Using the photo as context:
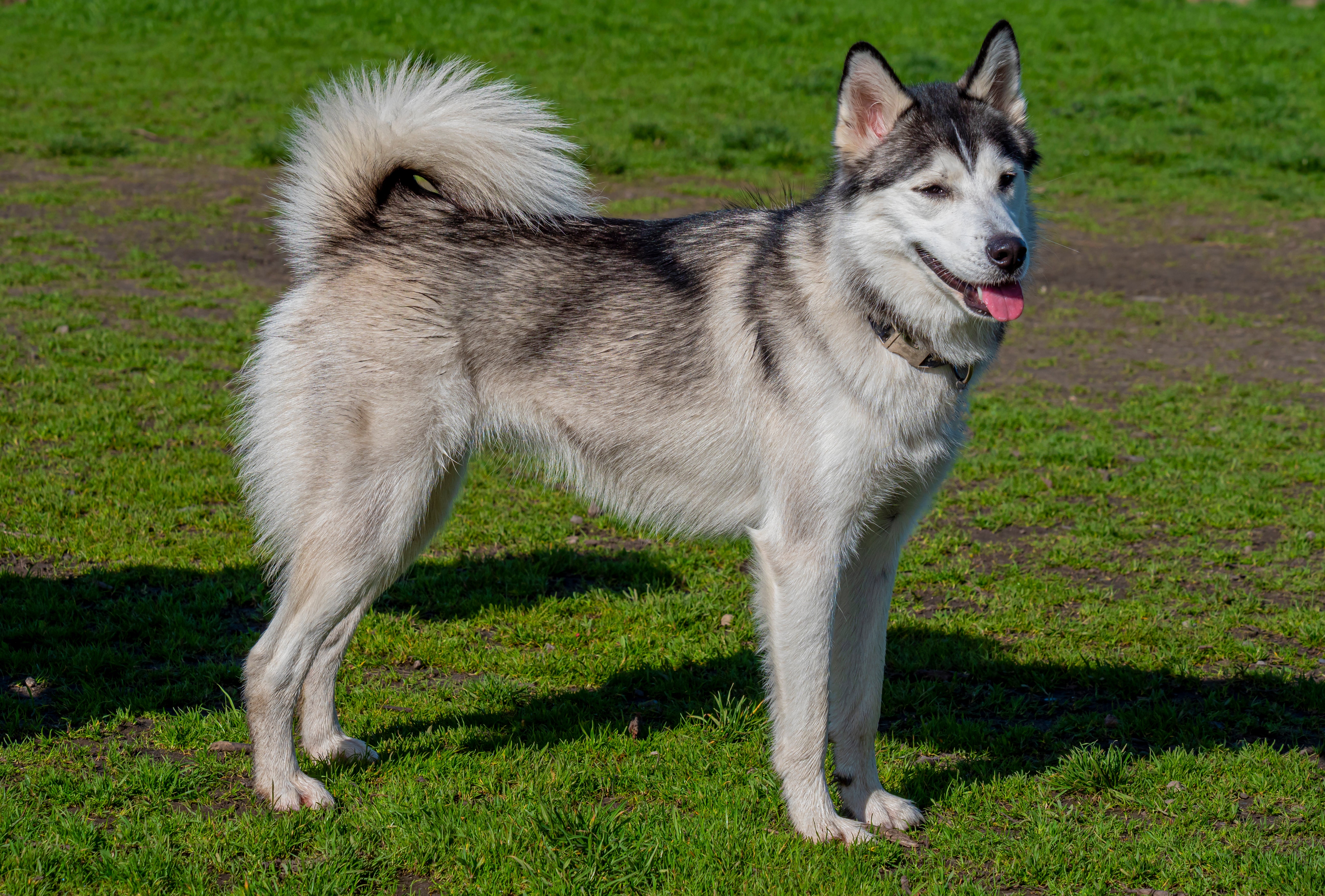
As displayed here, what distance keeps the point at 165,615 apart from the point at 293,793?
59.3 inches

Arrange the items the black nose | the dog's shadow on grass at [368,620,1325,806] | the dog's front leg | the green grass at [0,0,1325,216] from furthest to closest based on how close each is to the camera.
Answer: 1. the green grass at [0,0,1325,216]
2. the dog's shadow on grass at [368,620,1325,806]
3. the dog's front leg
4. the black nose

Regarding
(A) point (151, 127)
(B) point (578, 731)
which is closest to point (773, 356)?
(B) point (578, 731)

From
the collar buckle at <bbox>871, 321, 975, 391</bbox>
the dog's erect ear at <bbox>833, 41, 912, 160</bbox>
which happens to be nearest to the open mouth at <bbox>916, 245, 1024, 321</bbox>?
the collar buckle at <bbox>871, 321, 975, 391</bbox>

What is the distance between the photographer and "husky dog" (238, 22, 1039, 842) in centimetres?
354

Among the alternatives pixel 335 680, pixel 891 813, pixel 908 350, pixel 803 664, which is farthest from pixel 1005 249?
pixel 335 680

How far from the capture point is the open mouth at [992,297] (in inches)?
133

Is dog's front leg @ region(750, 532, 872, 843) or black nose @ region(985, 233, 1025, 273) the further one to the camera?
dog's front leg @ region(750, 532, 872, 843)

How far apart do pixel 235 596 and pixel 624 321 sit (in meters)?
2.36

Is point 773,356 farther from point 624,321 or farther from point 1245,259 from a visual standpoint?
point 1245,259

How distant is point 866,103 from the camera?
360cm

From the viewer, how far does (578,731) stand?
424 cm

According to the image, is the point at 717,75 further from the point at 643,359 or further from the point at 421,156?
the point at 643,359

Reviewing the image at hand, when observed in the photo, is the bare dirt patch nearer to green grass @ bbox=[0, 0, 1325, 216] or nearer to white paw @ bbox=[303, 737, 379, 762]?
green grass @ bbox=[0, 0, 1325, 216]

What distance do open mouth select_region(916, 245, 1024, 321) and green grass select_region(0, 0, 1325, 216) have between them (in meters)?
10.5
